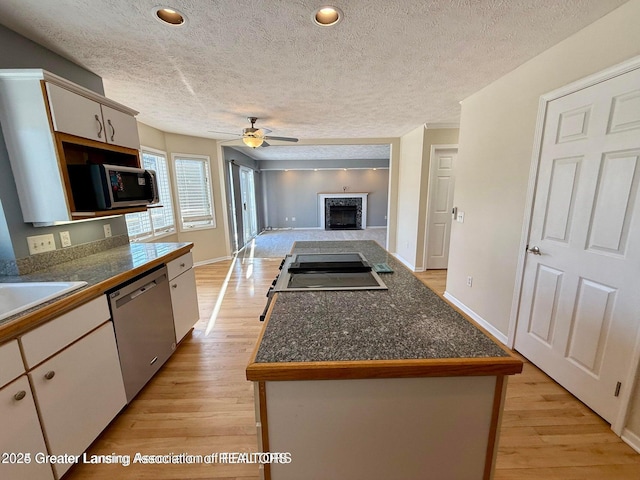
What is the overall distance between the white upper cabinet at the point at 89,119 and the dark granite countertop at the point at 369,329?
1716 millimetres

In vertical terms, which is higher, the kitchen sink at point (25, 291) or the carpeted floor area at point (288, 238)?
the kitchen sink at point (25, 291)

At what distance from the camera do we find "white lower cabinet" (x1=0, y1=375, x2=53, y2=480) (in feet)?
3.13

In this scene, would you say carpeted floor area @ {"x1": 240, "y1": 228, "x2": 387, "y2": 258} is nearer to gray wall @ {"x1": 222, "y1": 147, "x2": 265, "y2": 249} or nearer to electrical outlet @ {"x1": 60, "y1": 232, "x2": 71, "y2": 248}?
gray wall @ {"x1": 222, "y1": 147, "x2": 265, "y2": 249}

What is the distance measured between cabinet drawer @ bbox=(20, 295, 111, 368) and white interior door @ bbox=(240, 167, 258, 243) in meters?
5.15

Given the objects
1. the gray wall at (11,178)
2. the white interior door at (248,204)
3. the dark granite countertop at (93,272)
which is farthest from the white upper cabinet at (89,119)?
the white interior door at (248,204)

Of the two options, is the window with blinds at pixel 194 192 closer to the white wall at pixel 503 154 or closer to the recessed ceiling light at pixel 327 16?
the recessed ceiling light at pixel 327 16

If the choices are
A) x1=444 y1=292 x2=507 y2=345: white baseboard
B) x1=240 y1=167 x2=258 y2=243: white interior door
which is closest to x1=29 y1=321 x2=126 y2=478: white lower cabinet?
x1=444 y1=292 x2=507 y2=345: white baseboard

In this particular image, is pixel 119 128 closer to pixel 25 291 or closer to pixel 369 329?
pixel 25 291

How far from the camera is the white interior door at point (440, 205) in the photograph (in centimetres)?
395

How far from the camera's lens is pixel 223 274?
4223mm

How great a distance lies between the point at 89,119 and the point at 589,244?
3.33 metres

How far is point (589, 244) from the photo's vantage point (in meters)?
1.52

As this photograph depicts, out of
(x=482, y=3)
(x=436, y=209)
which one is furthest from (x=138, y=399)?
(x=436, y=209)

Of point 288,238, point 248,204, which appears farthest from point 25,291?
point 288,238
